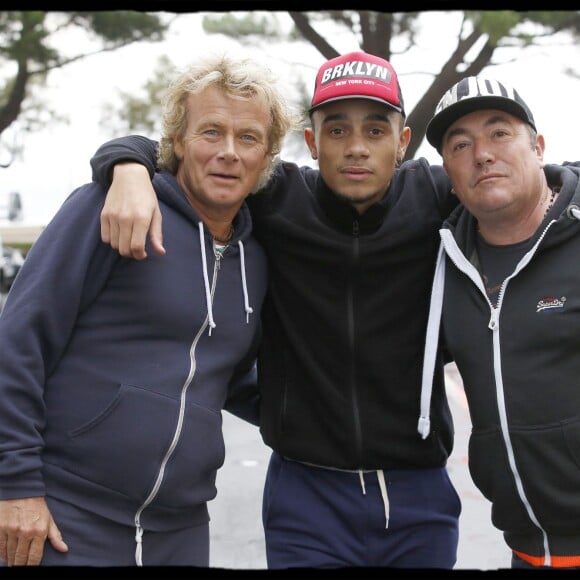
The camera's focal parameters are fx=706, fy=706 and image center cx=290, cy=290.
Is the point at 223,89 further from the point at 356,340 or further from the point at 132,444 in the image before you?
the point at 132,444

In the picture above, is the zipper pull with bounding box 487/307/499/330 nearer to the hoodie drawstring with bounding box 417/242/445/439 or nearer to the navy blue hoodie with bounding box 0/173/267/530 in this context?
the hoodie drawstring with bounding box 417/242/445/439

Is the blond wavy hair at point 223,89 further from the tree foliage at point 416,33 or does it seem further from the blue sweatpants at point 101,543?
the tree foliage at point 416,33

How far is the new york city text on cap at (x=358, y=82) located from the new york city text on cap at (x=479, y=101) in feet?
0.73

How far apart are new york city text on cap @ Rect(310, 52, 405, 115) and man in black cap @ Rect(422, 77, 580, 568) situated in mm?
217

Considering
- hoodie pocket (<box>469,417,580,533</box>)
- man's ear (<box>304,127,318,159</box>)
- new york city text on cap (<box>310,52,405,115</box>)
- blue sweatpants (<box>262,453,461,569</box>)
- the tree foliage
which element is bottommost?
blue sweatpants (<box>262,453,461,569</box>)

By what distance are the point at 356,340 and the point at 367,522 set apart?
642 millimetres

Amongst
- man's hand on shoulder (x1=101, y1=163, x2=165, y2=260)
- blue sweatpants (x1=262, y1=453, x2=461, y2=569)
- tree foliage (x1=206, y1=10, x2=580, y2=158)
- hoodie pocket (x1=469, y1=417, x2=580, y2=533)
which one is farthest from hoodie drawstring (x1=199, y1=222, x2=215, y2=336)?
tree foliage (x1=206, y1=10, x2=580, y2=158)

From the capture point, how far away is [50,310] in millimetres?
1924

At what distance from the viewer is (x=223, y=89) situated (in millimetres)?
2230

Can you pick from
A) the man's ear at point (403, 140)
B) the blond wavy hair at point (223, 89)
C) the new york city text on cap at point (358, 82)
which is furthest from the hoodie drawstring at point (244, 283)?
the man's ear at point (403, 140)

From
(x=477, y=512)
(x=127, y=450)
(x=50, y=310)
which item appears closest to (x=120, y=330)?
(x=50, y=310)

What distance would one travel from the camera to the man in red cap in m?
2.39

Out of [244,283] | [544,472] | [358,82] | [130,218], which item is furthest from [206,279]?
[544,472]

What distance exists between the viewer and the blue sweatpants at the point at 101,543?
6.35 ft
